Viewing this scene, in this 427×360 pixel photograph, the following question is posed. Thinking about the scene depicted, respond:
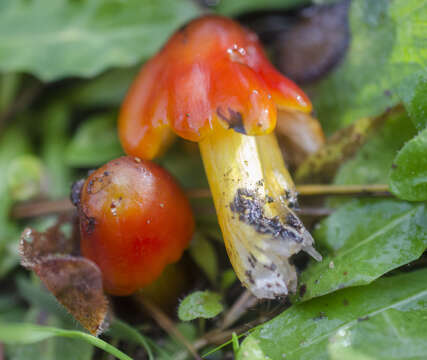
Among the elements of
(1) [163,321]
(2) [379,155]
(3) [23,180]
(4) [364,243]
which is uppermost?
(2) [379,155]

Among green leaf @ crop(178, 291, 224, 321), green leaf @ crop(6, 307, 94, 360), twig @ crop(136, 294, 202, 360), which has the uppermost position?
green leaf @ crop(178, 291, 224, 321)

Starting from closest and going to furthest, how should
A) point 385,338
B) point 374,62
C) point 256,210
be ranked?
1. point 385,338
2. point 256,210
3. point 374,62

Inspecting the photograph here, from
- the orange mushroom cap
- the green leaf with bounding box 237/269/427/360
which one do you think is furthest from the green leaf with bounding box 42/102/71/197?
the green leaf with bounding box 237/269/427/360

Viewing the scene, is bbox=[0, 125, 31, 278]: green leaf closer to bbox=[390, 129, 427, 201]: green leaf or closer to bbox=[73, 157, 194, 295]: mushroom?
bbox=[73, 157, 194, 295]: mushroom

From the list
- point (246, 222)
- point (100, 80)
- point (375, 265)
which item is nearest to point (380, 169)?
point (375, 265)

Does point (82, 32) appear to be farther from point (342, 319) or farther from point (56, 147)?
point (342, 319)

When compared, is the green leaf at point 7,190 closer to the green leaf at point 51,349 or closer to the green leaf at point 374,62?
the green leaf at point 51,349

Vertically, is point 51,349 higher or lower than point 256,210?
lower

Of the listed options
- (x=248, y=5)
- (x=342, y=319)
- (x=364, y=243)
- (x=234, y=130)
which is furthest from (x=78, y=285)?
(x=248, y=5)
